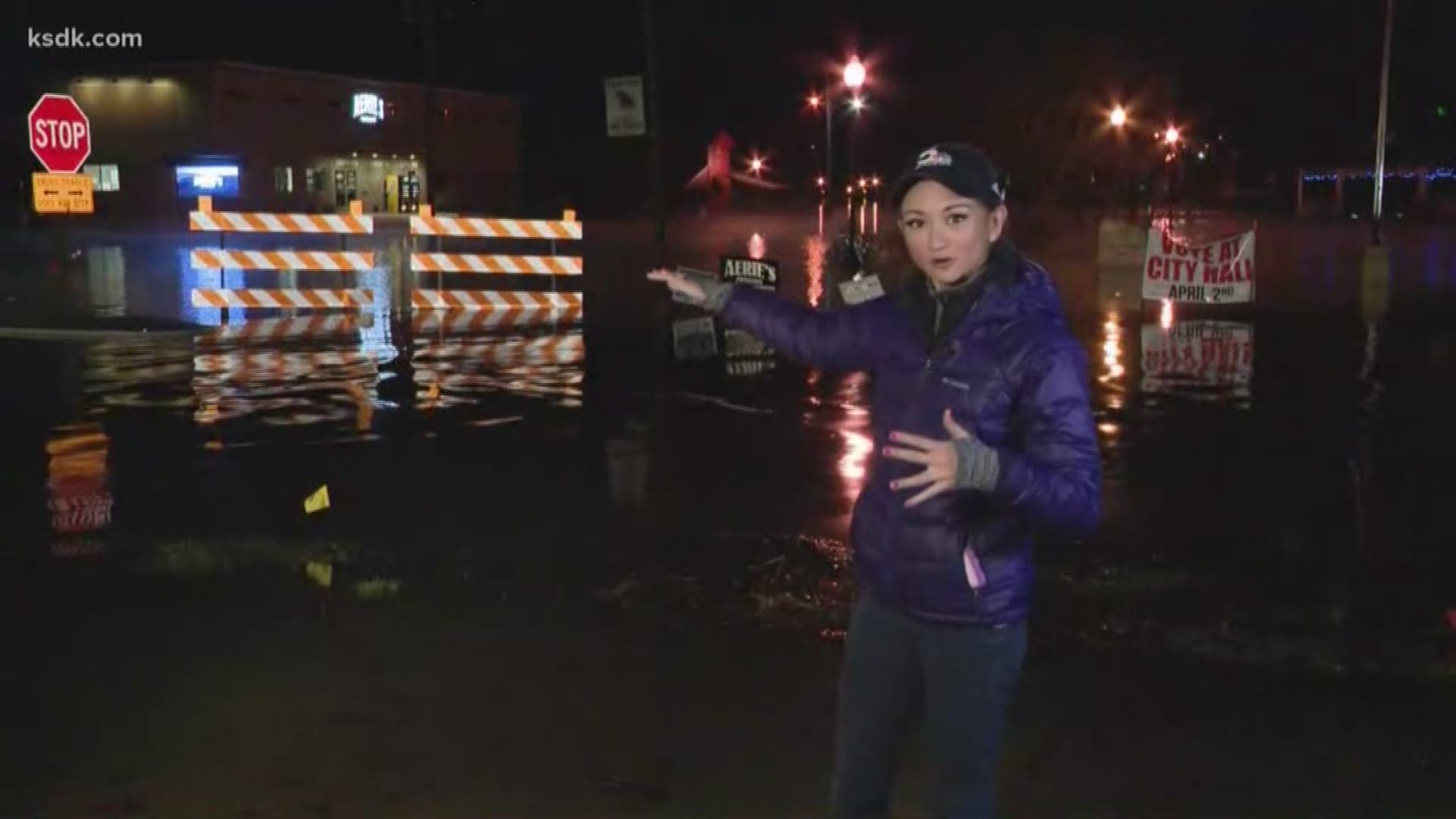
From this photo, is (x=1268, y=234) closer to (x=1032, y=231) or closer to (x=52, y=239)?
(x=1032, y=231)

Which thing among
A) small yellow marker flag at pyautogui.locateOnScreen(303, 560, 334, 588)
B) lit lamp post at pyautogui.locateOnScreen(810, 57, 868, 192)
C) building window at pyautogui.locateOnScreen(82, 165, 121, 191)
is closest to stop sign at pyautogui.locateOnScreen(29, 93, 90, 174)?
lit lamp post at pyautogui.locateOnScreen(810, 57, 868, 192)

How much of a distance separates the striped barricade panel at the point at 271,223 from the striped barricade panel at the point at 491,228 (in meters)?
0.90

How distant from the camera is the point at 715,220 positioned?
66812mm

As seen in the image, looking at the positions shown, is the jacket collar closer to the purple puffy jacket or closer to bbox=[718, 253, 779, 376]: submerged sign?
the purple puffy jacket

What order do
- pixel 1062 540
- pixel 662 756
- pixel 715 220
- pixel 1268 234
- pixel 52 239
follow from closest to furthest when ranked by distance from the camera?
pixel 662 756 < pixel 1062 540 < pixel 52 239 < pixel 1268 234 < pixel 715 220

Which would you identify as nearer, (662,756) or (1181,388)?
(662,756)

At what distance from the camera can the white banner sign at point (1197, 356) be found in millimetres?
14773

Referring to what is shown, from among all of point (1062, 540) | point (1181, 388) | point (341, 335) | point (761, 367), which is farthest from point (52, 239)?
point (1062, 540)

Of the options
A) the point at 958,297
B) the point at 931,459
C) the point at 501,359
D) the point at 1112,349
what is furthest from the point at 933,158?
the point at 1112,349

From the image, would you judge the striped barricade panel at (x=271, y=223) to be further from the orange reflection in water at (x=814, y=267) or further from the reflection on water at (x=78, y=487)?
the reflection on water at (x=78, y=487)

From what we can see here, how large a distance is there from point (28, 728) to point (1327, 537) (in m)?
6.40

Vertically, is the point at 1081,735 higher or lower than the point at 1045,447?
lower

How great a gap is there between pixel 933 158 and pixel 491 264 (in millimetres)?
19472

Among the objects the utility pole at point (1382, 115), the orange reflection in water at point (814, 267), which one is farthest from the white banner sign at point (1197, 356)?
the orange reflection in water at point (814, 267)
